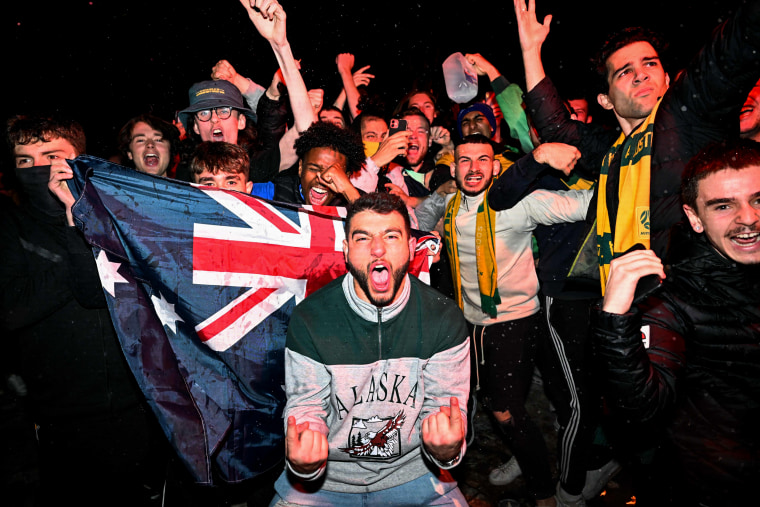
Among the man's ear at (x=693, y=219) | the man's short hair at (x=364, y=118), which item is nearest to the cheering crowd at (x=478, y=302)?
the man's ear at (x=693, y=219)

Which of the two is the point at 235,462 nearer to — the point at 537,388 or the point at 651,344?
the point at 651,344

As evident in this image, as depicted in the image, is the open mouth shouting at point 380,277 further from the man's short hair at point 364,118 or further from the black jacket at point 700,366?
the man's short hair at point 364,118

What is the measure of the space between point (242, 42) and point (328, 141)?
914 centimetres

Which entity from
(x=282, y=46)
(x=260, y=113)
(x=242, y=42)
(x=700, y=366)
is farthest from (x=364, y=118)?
(x=242, y=42)

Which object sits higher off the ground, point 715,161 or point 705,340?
point 715,161

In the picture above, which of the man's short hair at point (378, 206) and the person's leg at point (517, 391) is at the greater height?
the man's short hair at point (378, 206)

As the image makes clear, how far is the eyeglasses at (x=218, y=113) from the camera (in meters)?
3.97

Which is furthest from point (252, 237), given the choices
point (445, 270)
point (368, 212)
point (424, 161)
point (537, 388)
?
point (537, 388)

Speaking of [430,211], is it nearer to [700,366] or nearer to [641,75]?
[641,75]

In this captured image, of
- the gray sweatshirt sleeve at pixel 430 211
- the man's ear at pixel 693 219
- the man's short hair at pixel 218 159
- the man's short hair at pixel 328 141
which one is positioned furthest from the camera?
the gray sweatshirt sleeve at pixel 430 211

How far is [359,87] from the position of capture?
6723mm

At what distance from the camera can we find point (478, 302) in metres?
3.84

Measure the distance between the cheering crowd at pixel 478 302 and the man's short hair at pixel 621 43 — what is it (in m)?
0.02

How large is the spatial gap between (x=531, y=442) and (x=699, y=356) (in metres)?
1.72
